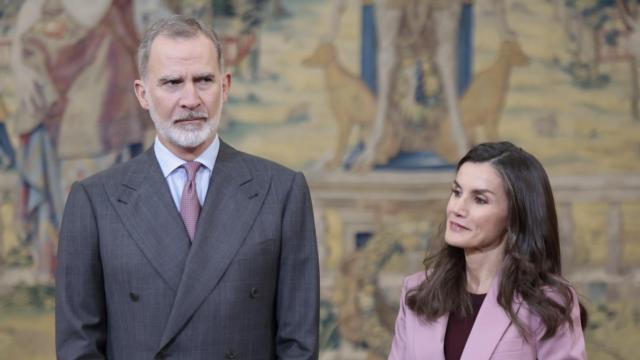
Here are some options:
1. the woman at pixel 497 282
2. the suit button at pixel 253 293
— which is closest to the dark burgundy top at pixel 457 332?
the woman at pixel 497 282

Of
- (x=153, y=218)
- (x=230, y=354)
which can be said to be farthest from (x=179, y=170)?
(x=230, y=354)

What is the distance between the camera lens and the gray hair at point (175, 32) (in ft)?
9.06

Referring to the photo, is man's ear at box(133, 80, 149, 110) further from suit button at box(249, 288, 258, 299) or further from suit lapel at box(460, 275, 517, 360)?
suit lapel at box(460, 275, 517, 360)

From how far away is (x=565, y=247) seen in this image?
5906mm

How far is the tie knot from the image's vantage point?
9.18ft

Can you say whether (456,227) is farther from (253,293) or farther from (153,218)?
(153,218)

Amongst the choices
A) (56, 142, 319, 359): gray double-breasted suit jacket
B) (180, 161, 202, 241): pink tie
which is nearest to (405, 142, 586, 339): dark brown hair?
(56, 142, 319, 359): gray double-breasted suit jacket

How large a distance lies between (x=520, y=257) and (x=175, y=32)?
124cm

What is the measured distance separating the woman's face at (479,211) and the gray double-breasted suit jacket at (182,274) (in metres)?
0.53

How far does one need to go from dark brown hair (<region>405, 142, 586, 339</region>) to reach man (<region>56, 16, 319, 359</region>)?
502mm

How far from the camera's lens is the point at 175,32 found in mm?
2762

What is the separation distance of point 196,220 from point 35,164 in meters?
3.29

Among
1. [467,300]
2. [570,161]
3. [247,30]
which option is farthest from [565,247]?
[467,300]

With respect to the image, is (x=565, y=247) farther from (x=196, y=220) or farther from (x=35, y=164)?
(x=196, y=220)
